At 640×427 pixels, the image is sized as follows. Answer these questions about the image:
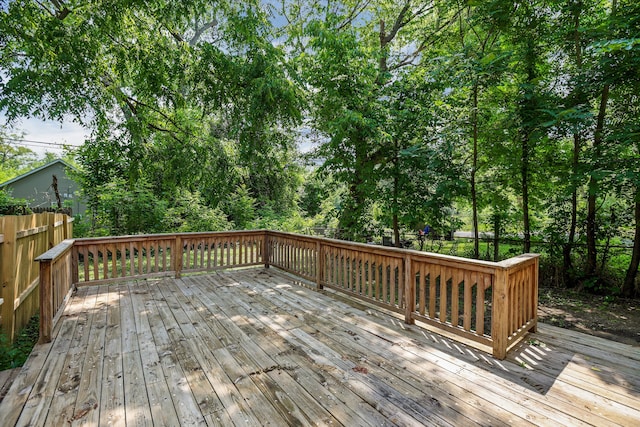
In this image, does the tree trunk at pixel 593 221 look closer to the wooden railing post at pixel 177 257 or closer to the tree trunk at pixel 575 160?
the tree trunk at pixel 575 160

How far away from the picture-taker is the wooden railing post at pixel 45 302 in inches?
113

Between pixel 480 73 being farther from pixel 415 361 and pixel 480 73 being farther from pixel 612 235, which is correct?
pixel 415 361

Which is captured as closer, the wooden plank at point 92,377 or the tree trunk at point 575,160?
the wooden plank at point 92,377

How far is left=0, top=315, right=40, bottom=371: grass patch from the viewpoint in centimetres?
271

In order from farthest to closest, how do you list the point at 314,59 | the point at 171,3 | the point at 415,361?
the point at 314,59, the point at 171,3, the point at 415,361

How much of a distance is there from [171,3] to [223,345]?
458 centimetres

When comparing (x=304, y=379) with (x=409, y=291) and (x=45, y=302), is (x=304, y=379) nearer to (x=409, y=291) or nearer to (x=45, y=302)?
(x=409, y=291)

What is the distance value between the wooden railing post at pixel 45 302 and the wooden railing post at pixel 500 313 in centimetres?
409

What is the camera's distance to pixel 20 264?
10.4 feet

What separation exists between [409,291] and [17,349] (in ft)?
13.2

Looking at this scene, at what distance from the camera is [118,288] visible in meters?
4.82

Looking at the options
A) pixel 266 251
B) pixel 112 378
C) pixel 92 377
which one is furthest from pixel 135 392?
pixel 266 251

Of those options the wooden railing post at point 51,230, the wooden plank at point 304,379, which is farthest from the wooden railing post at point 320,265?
the wooden railing post at point 51,230

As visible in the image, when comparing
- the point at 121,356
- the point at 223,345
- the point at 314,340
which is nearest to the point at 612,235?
the point at 314,340
